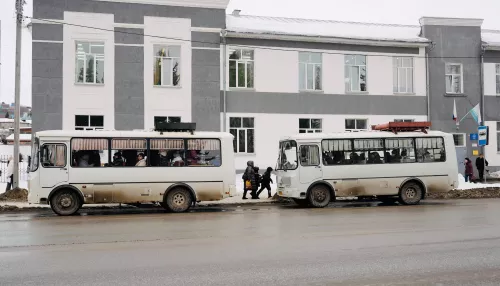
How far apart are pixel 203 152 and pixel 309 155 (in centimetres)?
391

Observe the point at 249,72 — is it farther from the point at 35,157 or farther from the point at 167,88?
the point at 35,157

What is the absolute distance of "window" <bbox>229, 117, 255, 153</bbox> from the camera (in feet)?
87.8

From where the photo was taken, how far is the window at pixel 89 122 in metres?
24.8

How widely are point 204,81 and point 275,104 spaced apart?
401 centimetres

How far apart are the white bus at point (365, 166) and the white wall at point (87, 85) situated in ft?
33.8

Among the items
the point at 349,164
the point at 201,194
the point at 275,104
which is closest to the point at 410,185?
the point at 349,164

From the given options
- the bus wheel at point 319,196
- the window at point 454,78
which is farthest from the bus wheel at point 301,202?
the window at point 454,78

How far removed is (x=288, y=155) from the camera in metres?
18.8

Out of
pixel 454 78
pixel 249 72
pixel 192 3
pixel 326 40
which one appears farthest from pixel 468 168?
pixel 192 3

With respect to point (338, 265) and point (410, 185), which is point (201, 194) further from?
point (338, 265)

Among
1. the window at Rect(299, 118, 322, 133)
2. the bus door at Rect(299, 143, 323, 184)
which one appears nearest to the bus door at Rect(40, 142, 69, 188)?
the bus door at Rect(299, 143, 323, 184)

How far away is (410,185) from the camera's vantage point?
62.9 ft

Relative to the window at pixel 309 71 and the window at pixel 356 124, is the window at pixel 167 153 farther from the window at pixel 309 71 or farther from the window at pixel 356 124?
the window at pixel 356 124

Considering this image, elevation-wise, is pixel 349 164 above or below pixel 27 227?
above
